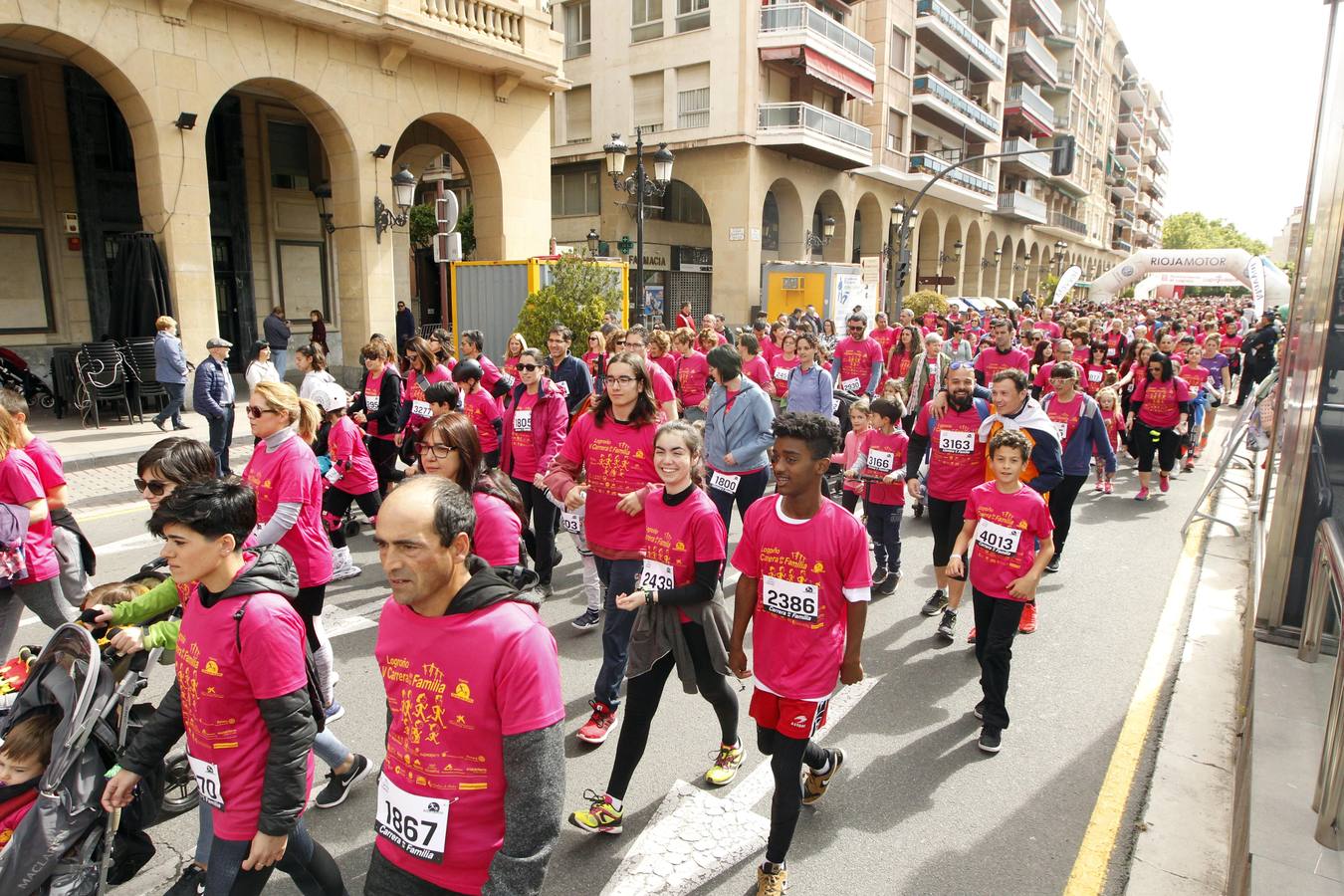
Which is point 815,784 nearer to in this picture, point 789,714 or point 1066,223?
point 789,714

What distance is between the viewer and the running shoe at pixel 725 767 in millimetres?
3994

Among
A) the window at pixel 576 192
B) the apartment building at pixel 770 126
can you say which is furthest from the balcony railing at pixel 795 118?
the window at pixel 576 192

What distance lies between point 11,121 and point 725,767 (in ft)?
64.0

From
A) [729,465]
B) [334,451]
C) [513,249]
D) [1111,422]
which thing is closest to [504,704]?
[729,465]

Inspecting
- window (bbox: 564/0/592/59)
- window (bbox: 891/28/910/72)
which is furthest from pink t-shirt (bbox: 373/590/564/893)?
window (bbox: 891/28/910/72)

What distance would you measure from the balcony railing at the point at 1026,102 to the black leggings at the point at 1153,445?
148 feet

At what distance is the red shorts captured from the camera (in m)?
3.22

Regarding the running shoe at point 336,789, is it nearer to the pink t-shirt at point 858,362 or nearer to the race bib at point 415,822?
the race bib at point 415,822

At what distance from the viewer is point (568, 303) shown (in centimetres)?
1485

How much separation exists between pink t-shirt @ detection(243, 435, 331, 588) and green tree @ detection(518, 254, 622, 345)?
10695 millimetres

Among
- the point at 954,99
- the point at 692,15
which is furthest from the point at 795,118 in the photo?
the point at 954,99

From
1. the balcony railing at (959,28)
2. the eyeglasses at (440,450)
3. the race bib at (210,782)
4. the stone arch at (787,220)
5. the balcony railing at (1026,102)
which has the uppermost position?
the balcony railing at (959,28)

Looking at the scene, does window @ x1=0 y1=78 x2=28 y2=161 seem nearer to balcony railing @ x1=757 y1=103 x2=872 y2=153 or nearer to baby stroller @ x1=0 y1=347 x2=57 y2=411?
baby stroller @ x1=0 y1=347 x2=57 y2=411

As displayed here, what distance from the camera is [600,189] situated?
31.3 m
